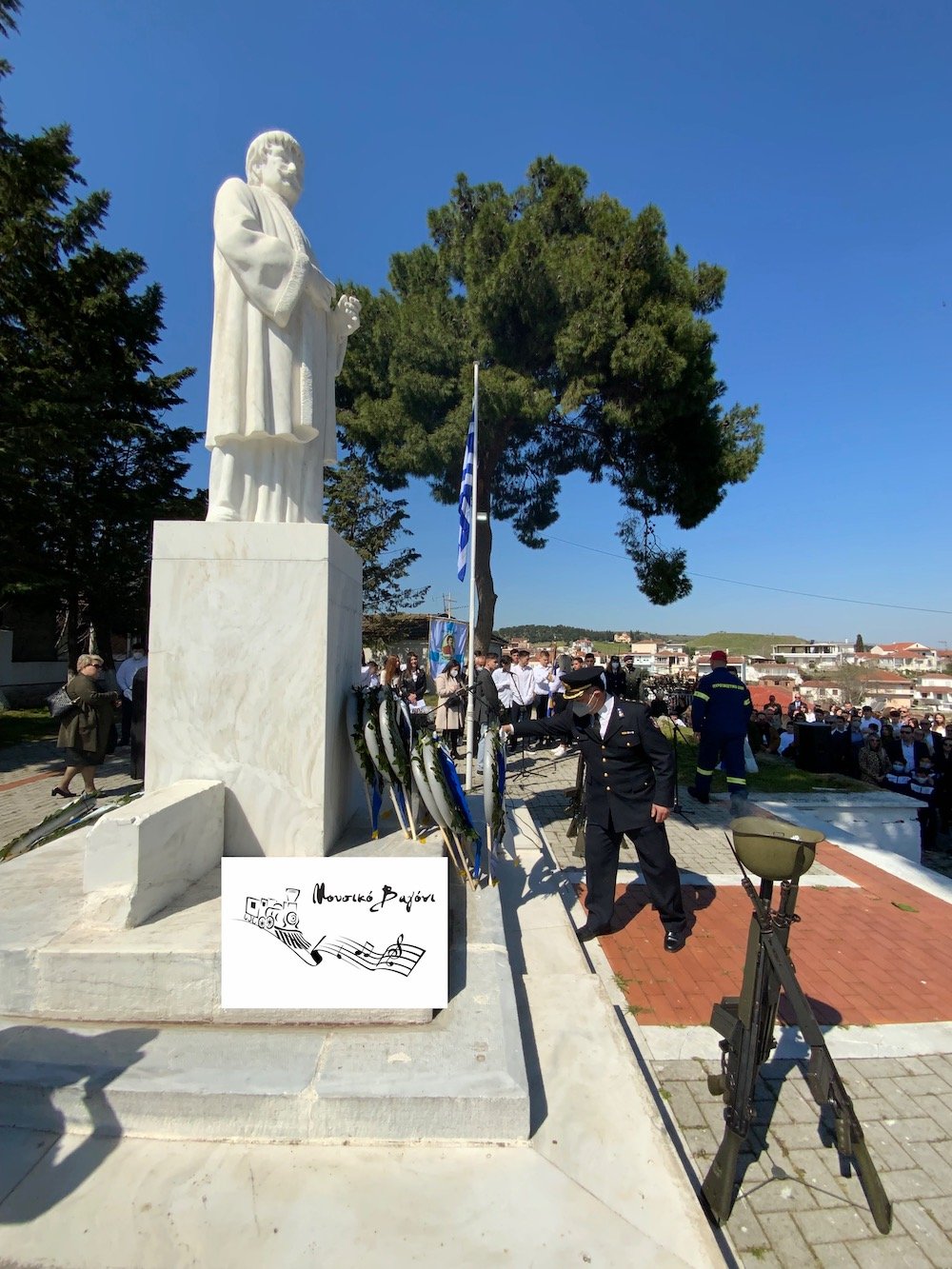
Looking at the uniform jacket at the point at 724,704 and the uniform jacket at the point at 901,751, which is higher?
the uniform jacket at the point at 724,704

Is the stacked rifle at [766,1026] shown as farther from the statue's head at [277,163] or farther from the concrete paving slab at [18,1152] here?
the statue's head at [277,163]

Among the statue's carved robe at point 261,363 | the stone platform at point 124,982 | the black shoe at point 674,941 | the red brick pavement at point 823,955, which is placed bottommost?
the red brick pavement at point 823,955

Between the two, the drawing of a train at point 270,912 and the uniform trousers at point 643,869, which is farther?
the uniform trousers at point 643,869

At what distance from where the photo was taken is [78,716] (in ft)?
23.7

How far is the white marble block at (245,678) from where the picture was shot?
3047 millimetres

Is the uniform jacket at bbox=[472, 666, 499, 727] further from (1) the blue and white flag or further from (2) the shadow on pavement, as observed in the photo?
(2) the shadow on pavement

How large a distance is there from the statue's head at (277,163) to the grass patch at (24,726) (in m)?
10.9

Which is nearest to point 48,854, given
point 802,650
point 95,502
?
point 95,502

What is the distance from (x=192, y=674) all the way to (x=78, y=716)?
17.4 ft

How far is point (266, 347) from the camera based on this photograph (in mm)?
3408

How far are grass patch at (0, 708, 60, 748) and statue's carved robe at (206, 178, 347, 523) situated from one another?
1045 cm

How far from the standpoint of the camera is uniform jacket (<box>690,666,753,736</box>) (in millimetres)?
→ 6988

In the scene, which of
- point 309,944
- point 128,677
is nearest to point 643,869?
point 309,944

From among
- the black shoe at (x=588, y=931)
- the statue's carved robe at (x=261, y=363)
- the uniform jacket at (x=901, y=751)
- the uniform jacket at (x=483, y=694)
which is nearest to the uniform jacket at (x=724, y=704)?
the uniform jacket at (x=483, y=694)
